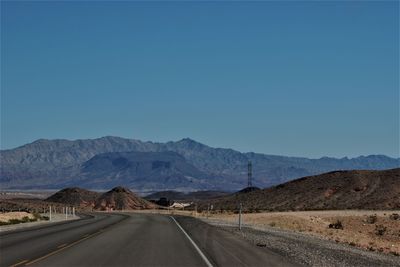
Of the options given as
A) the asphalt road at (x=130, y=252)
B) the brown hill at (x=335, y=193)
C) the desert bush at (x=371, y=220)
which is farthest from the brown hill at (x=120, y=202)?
the asphalt road at (x=130, y=252)

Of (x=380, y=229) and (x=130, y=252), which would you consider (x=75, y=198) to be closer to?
(x=380, y=229)

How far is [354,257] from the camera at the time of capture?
24.8 meters

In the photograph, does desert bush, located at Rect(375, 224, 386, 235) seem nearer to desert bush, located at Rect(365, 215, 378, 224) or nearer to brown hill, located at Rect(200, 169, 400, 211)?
desert bush, located at Rect(365, 215, 378, 224)

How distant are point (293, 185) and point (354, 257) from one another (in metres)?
108

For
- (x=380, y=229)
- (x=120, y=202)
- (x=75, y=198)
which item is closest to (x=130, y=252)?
(x=380, y=229)

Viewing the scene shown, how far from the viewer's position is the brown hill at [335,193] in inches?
4092

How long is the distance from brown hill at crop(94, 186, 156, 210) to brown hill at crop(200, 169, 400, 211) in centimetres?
1847

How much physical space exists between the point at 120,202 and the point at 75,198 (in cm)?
1519

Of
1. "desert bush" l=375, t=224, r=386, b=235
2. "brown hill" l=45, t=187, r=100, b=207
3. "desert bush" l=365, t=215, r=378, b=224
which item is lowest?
"desert bush" l=375, t=224, r=386, b=235

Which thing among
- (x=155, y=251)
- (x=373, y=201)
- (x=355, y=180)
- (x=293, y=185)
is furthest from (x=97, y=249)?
(x=293, y=185)

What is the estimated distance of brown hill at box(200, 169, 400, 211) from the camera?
104 m

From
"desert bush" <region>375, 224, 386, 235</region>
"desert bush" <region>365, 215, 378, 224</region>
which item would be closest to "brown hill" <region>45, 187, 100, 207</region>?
"desert bush" <region>365, 215, 378, 224</region>

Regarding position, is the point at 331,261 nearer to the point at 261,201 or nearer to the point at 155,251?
the point at 155,251

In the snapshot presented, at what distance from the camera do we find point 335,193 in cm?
11531
